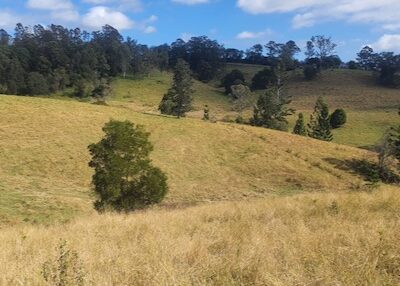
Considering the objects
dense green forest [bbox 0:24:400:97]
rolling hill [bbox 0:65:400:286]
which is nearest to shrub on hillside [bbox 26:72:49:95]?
dense green forest [bbox 0:24:400:97]

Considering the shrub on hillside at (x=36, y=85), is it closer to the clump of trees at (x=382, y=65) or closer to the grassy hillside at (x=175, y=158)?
the grassy hillside at (x=175, y=158)

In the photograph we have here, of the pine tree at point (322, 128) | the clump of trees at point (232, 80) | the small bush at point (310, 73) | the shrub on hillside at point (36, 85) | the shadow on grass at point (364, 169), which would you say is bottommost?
the shadow on grass at point (364, 169)

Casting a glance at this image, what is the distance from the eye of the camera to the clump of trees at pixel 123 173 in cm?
1908

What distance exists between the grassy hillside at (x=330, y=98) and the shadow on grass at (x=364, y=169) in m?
16.6

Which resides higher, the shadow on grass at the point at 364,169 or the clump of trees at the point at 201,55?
the clump of trees at the point at 201,55

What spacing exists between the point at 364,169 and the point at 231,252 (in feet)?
143

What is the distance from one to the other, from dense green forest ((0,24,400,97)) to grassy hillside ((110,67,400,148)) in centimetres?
520

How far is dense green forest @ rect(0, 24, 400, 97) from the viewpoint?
100250 mm

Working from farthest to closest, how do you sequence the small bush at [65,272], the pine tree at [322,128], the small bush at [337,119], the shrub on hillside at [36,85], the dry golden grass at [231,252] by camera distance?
the shrub on hillside at [36,85] → the small bush at [337,119] → the pine tree at [322,128] → the dry golden grass at [231,252] → the small bush at [65,272]

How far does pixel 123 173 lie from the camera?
19141 millimetres

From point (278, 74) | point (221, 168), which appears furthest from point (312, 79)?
point (221, 168)

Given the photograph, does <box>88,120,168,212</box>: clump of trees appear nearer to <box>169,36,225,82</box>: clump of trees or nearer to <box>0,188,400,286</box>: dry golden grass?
<box>0,188,400,286</box>: dry golden grass

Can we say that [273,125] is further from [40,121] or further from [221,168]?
[40,121]

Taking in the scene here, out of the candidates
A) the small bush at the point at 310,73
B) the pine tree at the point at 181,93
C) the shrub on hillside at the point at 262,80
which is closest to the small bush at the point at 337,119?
the pine tree at the point at 181,93
